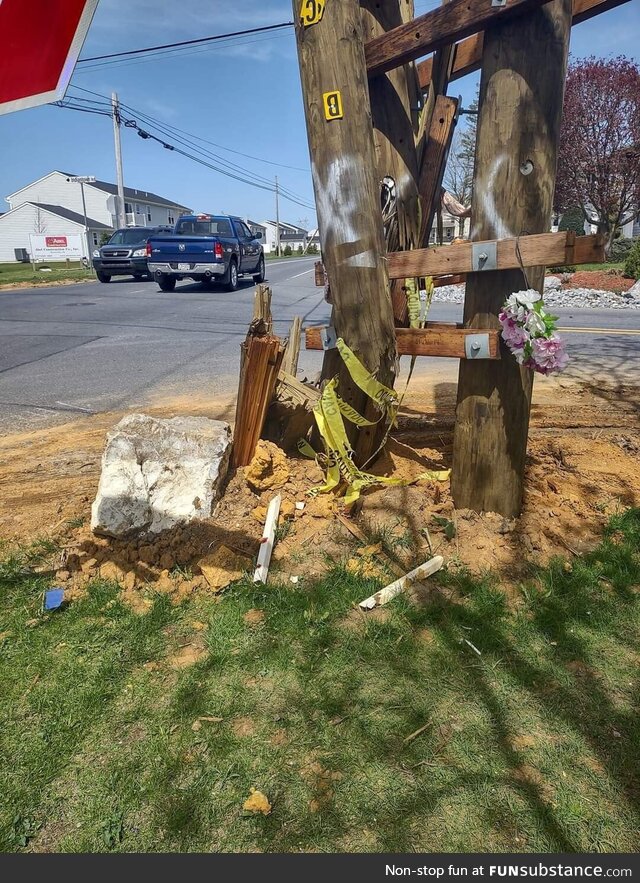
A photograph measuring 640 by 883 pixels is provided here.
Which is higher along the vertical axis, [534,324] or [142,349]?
[534,324]

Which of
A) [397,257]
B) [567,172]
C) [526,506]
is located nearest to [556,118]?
[397,257]

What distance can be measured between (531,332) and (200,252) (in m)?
15.5

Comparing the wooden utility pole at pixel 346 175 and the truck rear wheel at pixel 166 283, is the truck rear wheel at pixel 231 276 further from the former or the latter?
the wooden utility pole at pixel 346 175

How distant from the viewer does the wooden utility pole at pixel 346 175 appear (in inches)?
114

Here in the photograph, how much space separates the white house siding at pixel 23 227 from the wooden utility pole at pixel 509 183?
68.1 meters

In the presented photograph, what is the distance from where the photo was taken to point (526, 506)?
3.59 m

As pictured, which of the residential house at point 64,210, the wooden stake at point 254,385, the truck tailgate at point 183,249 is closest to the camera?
the wooden stake at point 254,385

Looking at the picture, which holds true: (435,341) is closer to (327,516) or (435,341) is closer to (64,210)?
(327,516)

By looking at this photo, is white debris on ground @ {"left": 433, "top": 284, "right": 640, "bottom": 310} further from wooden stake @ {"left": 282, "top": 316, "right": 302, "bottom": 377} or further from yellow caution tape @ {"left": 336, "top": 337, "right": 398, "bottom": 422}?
yellow caution tape @ {"left": 336, "top": 337, "right": 398, "bottom": 422}

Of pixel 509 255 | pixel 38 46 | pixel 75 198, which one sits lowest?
pixel 509 255

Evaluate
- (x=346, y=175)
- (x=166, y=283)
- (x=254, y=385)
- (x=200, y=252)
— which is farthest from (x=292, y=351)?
(x=166, y=283)

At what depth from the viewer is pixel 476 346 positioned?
10.0 feet

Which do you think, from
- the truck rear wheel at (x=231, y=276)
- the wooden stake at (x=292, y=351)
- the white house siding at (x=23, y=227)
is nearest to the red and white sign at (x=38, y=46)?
the wooden stake at (x=292, y=351)

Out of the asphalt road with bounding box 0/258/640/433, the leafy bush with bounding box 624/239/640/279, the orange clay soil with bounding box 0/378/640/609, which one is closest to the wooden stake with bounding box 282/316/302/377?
the orange clay soil with bounding box 0/378/640/609
